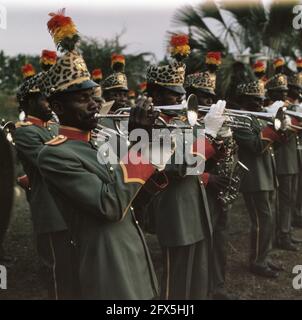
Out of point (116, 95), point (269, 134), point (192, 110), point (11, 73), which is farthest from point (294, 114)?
point (11, 73)

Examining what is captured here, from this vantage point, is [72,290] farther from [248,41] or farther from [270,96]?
[248,41]

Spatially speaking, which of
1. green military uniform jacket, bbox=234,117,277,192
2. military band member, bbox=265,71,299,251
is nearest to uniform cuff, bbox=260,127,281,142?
green military uniform jacket, bbox=234,117,277,192

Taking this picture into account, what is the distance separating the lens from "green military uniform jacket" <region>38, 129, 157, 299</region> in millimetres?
2451

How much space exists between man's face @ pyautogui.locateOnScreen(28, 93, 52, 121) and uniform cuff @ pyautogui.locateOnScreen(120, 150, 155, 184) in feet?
7.08

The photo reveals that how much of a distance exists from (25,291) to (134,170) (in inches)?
129

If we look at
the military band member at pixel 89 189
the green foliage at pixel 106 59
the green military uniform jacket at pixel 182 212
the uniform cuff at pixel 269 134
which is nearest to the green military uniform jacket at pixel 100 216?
the military band member at pixel 89 189

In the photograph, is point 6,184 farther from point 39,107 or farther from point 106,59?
point 106,59

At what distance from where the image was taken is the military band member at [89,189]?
2.46 meters

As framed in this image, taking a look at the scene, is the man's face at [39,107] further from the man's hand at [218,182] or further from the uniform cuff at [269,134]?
the uniform cuff at [269,134]

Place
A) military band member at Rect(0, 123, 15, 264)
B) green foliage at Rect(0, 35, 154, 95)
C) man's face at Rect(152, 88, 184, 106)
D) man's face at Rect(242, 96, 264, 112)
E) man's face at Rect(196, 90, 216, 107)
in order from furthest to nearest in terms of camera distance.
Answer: green foliage at Rect(0, 35, 154, 95)
man's face at Rect(242, 96, 264, 112)
man's face at Rect(196, 90, 216, 107)
man's face at Rect(152, 88, 184, 106)
military band member at Rect(0, 123, 15, 264)

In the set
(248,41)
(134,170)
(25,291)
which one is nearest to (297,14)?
(248,41)

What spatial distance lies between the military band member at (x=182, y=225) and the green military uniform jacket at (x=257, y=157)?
148 centimetres

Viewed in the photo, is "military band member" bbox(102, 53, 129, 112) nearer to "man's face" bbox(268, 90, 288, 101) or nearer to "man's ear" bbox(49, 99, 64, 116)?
"man's face" bbox(268, 90, 288, 101)

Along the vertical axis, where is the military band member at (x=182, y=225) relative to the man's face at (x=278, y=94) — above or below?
below
